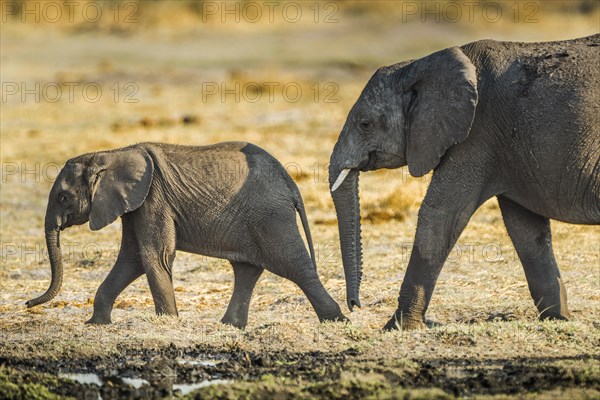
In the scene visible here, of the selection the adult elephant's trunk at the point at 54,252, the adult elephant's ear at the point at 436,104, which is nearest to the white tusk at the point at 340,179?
the adult elephant's ear at the point at 436,104

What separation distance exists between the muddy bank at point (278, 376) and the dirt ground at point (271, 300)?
0.06 ft

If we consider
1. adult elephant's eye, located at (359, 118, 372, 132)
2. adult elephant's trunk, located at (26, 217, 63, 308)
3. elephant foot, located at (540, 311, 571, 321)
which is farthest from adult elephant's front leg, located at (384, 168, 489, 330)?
adult elephant's trunk, located at (26, 217, 63, 308)

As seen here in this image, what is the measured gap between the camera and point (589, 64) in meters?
10.0

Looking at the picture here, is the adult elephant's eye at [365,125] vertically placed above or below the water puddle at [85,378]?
above

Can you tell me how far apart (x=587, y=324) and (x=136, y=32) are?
134 ft

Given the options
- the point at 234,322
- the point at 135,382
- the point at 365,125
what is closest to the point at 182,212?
the point at 234,322

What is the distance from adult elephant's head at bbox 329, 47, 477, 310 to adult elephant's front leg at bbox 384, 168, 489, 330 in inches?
10.0

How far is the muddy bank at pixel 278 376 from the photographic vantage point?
329 inches

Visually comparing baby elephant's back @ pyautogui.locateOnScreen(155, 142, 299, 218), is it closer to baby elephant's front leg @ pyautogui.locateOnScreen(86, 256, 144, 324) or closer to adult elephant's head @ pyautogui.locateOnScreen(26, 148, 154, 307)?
adult elephant's head @ pyautogui.locateOnScreen(26, 148, 154, 307)

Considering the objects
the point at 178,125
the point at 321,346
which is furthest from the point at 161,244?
the point at 178,125

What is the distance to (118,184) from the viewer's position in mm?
11438

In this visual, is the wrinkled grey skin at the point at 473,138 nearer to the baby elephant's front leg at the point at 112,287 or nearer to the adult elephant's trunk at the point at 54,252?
the baby elephant's front leg at the point at 112,287

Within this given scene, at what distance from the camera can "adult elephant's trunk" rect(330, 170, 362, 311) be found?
1064cm

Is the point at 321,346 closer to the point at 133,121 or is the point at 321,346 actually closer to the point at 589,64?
the point at 589,64
